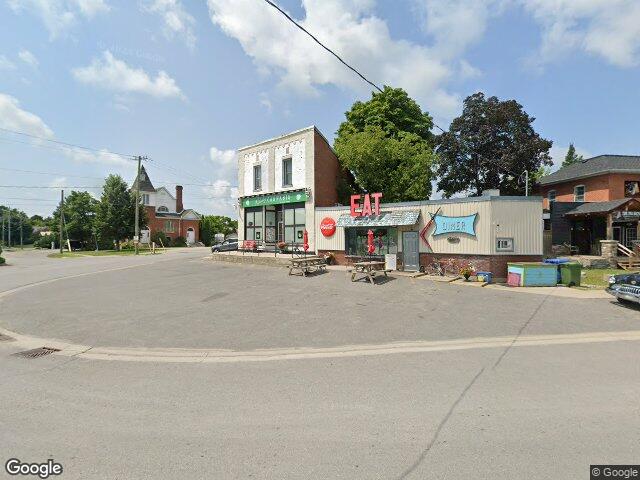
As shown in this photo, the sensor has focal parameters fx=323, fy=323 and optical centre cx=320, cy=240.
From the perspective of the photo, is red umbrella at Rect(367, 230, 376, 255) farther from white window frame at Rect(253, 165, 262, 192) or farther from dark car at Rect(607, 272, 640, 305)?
white window frame at Rect(253, 165, 262, 192)

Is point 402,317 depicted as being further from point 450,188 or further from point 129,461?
point 450,188

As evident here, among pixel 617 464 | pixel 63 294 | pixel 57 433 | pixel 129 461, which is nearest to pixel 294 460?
pixel 129 461

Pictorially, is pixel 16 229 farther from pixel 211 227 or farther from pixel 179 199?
pixel 211 227

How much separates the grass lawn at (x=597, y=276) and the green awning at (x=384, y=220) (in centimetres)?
823

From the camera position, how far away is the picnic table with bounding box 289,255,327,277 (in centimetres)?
1658

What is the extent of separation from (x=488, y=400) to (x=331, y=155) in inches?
850

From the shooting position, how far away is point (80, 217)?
A: 168 feet

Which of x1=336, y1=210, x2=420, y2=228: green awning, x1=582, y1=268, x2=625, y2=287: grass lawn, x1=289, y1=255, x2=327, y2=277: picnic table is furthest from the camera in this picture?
x1=336, y1=210, x2=420, y2=228: green awning

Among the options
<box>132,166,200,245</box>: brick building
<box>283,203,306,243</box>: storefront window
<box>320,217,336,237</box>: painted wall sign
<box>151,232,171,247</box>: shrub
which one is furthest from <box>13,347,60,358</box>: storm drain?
<box>132,166,200,245</box>: brick building

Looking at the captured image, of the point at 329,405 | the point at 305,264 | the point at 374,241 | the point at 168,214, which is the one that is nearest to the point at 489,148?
the point at 374,241

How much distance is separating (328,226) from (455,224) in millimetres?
7598

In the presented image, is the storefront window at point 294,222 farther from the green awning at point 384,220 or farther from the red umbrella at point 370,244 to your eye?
the red umbrella at point 370,244

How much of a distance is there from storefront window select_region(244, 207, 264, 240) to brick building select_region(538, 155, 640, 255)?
22.5 m

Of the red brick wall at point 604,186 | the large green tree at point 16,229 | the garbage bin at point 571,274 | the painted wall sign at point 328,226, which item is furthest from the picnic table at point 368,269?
the large green tree at point 16,229
